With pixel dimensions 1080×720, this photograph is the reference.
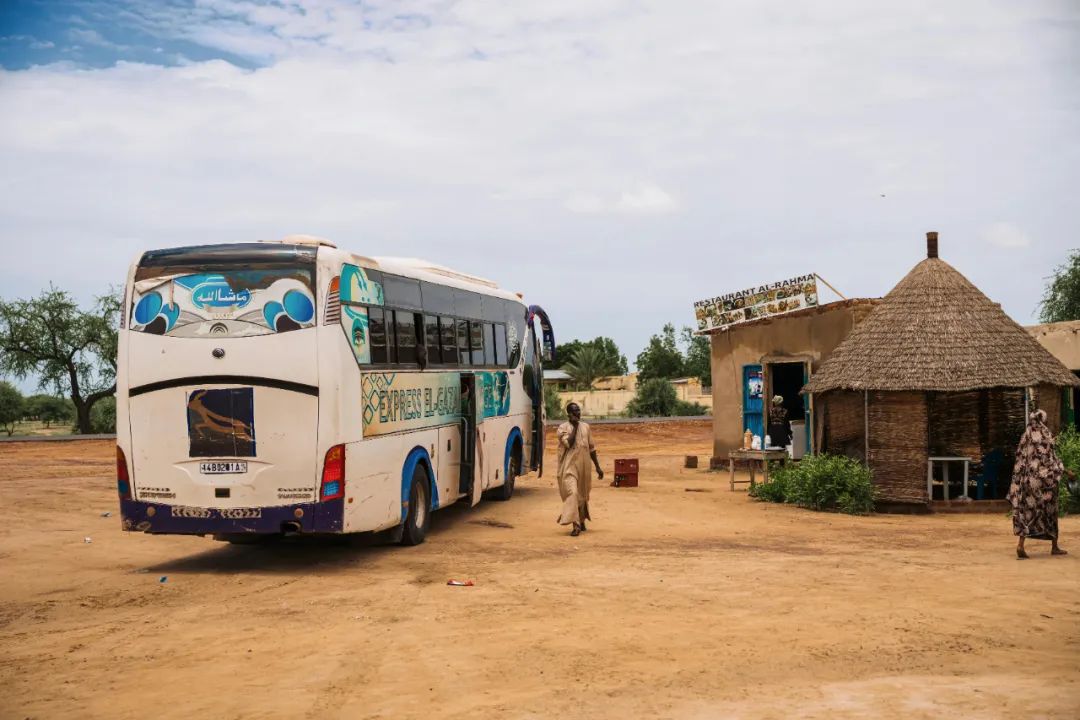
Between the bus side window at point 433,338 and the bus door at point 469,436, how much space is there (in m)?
0.99

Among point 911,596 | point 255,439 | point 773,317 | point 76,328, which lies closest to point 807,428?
point 773,317

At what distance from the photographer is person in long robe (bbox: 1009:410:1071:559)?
11.8 m

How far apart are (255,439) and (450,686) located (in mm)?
4860

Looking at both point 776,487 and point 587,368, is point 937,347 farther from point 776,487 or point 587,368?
point 587,368

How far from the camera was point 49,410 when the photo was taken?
7406cm

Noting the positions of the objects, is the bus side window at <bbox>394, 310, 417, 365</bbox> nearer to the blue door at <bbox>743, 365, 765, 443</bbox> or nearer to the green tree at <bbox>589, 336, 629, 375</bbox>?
the blue door at <bbox>743, 365, 765, 443</bbox>

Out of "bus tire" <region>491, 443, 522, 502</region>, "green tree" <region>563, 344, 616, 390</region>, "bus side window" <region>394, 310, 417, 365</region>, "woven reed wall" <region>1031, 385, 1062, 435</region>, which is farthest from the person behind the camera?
"green tree" <region>563, 344, 616, 390</region>

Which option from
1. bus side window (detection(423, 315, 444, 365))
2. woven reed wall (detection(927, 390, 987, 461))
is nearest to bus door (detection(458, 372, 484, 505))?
bus side window (detection(423, 315, 444, 365))

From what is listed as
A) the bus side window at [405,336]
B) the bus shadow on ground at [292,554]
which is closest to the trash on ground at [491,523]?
the bus shadow on ground at [292,554]

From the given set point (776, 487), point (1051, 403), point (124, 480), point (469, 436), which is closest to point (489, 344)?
point (469, 436)

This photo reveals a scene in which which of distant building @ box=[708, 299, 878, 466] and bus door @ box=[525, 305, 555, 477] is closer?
bus door @ box=[525, 305, 555, 477]

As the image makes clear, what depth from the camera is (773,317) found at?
74.5 feet

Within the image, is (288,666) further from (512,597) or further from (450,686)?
(512,597)

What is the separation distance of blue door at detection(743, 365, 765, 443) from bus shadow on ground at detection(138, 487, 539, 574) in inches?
Result: 377
